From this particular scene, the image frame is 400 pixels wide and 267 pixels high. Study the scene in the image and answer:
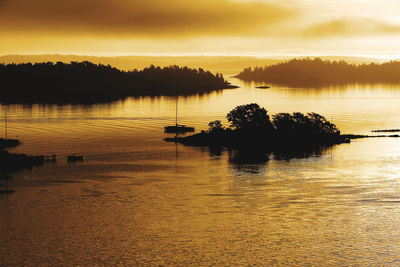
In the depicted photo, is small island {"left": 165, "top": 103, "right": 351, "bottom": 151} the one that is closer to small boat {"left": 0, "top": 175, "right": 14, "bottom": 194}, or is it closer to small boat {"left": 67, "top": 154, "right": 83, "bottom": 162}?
small boat {"left": 67, "top": 154, "right": 83, "bottom": 162}

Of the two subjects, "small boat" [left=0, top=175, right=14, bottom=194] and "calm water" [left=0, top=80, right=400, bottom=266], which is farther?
"small boat" [left=0, top=175, right=14, bottom=194]

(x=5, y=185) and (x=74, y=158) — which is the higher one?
(x=74, y=158)

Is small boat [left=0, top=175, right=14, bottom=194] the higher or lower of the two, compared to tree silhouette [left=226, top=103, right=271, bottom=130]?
lower

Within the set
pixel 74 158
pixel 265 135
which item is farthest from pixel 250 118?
pixel 74 158

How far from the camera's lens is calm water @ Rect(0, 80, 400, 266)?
49.7m

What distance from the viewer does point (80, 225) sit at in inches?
2240

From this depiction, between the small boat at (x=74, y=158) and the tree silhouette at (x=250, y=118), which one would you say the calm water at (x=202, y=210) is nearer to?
the small boat at (x=74, y=158)

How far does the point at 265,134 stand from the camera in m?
114

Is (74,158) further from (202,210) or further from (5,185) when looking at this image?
(202,210)

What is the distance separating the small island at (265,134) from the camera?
112938mm

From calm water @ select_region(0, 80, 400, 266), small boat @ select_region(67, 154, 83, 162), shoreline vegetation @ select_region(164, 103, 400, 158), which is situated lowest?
calm water @ select_region(0, 80, 400, 266)

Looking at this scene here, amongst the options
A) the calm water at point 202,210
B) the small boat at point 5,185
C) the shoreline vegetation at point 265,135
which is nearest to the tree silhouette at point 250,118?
the shoreline vegetation at point 265,135

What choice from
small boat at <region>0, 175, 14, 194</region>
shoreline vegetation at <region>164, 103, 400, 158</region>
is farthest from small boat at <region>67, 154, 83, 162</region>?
shoreline vegetation at <region>164, 103, 400, 158</region>

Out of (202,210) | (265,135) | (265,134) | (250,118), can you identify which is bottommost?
(202,210)
